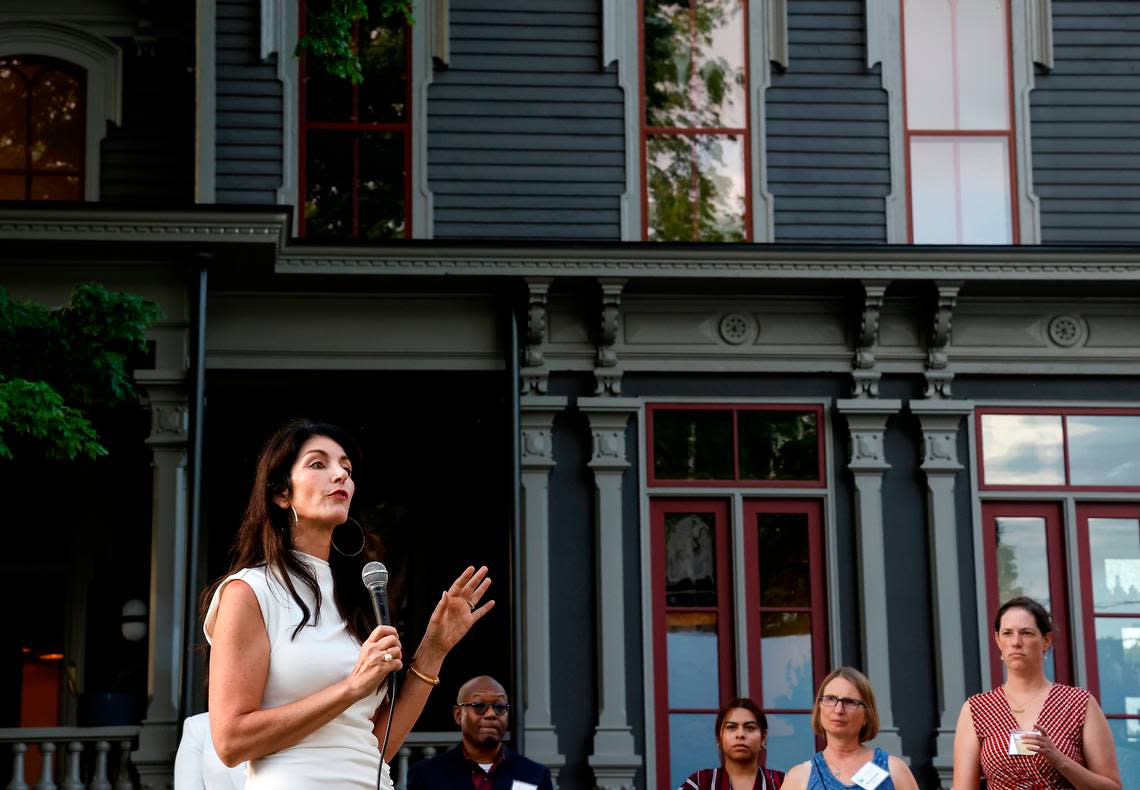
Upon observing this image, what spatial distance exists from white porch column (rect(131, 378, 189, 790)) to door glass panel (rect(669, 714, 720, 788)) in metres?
3.40

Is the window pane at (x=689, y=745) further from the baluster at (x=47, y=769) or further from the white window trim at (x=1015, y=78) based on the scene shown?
the baluster at (x=47, y=769)

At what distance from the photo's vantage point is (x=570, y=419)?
12.4 meters

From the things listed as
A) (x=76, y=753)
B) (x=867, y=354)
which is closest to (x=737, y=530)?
(x=867, y=354)

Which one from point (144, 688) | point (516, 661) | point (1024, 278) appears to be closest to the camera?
point (516, 661)

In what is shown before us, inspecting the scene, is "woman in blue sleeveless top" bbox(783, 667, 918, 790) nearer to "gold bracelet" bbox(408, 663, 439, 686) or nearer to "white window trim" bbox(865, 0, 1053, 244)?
"gold bracelet" bbox(408, 663, 439, 686)

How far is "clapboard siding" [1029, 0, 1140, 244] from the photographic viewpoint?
42.3ft

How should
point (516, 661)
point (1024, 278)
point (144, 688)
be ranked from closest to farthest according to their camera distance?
1. point (516, 661)
2. point (1024, 278)
3. point (144, 688)

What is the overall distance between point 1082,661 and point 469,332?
16.3 ft

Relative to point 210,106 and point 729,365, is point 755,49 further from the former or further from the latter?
point 210,106

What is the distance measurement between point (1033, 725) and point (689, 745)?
5166 mm

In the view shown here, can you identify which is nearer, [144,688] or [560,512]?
[560,512]

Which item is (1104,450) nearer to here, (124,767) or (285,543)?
(124,767)

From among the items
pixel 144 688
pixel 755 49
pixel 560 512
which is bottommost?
pixel 144 688

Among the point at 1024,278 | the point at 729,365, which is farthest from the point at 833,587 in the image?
the point at 1024,278
